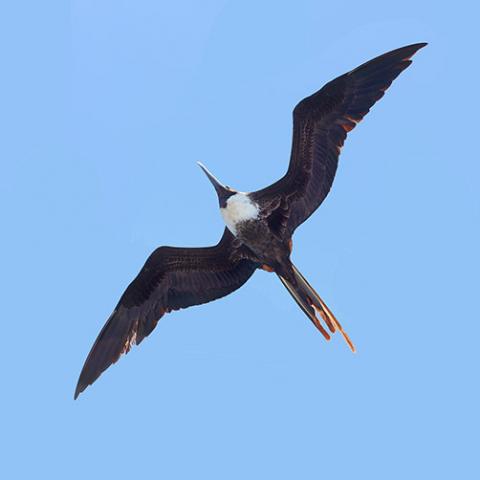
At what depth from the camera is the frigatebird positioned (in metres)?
14.4

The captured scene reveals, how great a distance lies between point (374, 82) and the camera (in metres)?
14.3

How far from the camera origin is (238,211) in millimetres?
14898

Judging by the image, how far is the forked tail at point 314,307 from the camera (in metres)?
14.5

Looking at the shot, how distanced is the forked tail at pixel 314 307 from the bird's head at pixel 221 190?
1.58m

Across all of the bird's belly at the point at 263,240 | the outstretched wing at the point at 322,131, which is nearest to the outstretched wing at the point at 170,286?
the bird's belly at the point at 263,240

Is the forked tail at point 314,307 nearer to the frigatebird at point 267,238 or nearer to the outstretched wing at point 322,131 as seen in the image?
the frigatebird at point 267,238

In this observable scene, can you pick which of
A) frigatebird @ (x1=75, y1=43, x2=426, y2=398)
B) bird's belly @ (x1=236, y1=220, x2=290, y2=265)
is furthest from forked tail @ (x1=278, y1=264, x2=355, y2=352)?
bird's belly @ (x1=236, y1=220, x2=290, y2=265)

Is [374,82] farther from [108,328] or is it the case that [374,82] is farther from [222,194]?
[108,328]

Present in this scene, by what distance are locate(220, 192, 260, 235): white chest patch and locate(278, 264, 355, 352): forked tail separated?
114 centimetres

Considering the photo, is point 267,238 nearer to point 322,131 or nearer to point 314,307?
point 314,307

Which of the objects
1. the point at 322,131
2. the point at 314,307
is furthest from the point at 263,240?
the point at 322,131

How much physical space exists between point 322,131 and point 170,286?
3203 millimetres

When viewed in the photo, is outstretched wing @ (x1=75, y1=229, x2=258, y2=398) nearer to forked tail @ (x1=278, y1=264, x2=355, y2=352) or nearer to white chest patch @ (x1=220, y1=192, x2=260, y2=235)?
white chest patch @ (x1=220, y1=192, x2=260, y2=235)

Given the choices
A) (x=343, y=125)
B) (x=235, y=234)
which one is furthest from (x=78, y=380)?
(x=343, y=125)
